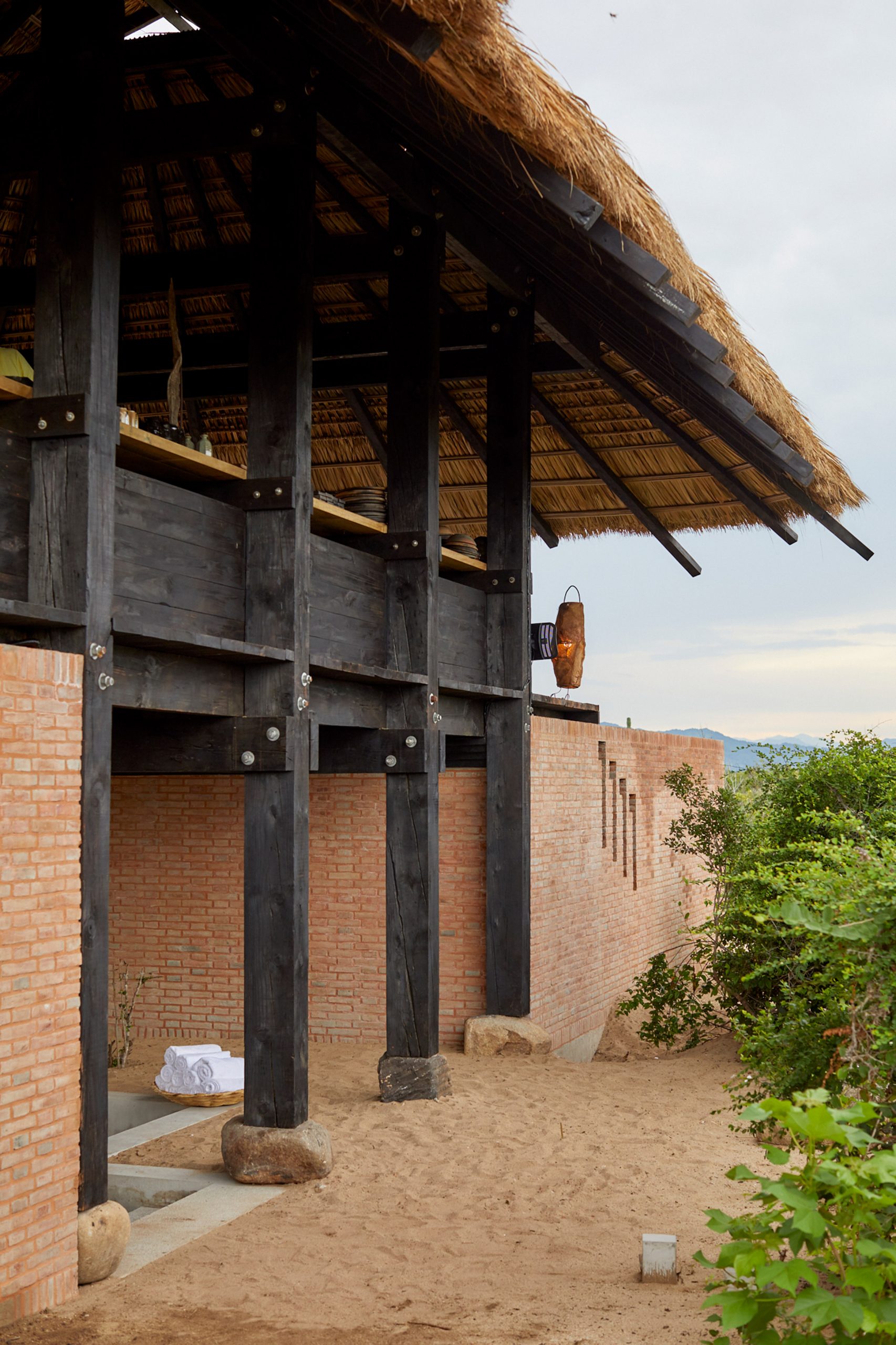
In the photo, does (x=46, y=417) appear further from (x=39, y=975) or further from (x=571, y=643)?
(x=571, y=643)

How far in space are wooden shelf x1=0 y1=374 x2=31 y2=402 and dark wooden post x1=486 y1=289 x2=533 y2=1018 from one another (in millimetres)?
4961

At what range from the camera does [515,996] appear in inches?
360

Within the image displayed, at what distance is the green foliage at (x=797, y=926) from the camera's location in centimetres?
344

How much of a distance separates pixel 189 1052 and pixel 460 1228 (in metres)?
→ 2.89

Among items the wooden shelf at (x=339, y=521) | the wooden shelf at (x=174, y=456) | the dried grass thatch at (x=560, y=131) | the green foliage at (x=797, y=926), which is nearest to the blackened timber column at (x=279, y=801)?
the wooden shelf at (x=174, y=456)

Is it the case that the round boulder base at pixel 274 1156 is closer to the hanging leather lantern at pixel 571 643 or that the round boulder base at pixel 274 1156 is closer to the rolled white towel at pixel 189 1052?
the rolled white towel at pixel 189 1052

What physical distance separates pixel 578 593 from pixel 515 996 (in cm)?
428

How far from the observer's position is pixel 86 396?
15.3ft

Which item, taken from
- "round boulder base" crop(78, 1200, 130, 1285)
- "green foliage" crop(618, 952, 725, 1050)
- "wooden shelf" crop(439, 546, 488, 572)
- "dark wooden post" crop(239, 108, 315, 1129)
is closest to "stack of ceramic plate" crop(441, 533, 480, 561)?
"wooden shelf" crop(439, 546, 488, 572)

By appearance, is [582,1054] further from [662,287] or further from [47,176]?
[47,176]

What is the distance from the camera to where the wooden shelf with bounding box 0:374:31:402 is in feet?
15.3

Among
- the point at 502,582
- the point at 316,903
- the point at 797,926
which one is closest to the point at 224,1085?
the point at 316,903

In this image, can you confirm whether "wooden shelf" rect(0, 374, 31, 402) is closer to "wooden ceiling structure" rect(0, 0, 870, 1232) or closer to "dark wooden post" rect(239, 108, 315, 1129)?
"wooden ceiling structure" rect(0, 0, 870, 1232)

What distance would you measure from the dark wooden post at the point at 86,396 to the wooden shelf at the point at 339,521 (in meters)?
2.00
